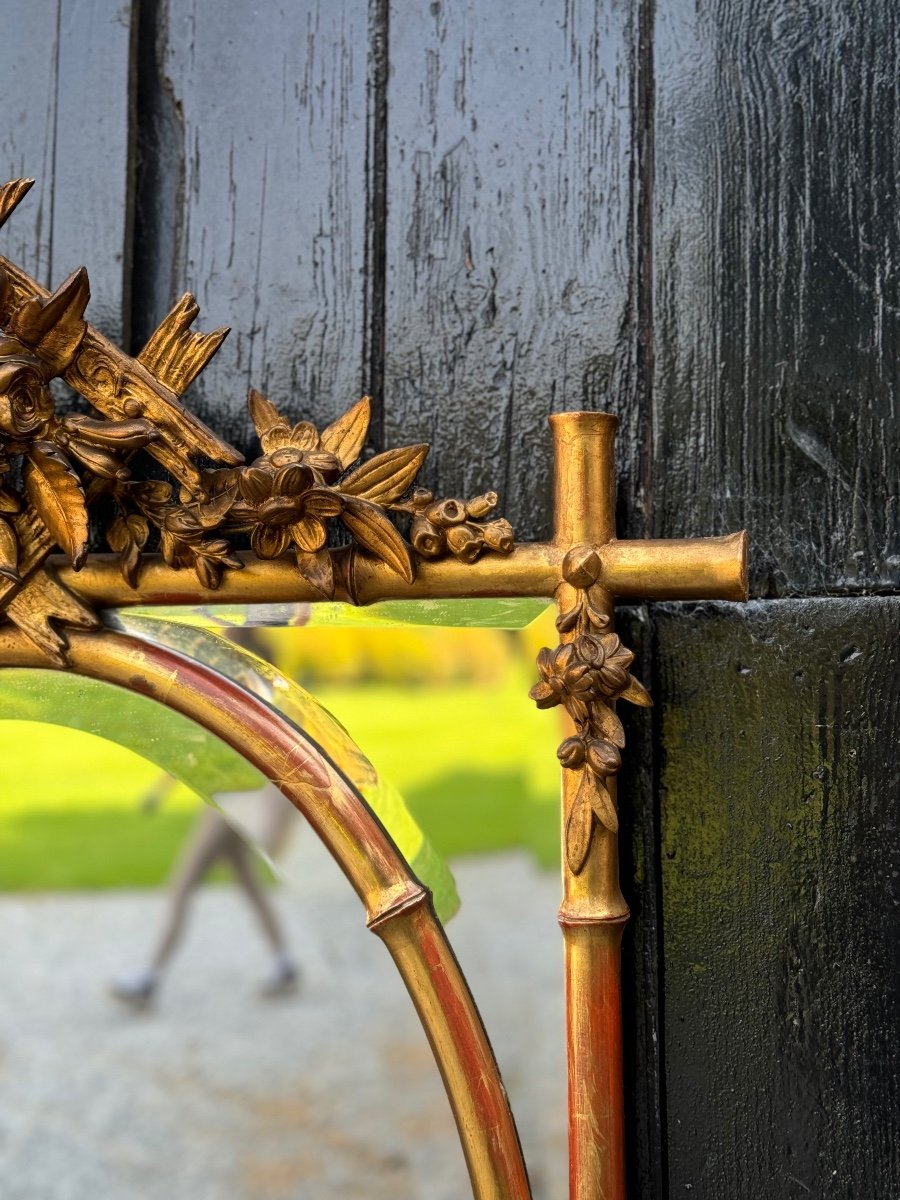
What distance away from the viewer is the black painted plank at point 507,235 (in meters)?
0.43

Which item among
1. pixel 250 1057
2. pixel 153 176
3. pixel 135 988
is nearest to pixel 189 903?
pixel 135 988

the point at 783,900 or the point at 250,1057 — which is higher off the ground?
the point at 783,900

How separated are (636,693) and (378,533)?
98 millimetres

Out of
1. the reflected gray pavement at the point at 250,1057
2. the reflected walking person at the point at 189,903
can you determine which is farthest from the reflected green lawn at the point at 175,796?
the reflected walking person at the point at 189,903

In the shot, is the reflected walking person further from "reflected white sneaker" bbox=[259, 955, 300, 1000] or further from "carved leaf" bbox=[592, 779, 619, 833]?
"carved leaf" bbox=[592, 779, 619, 833]

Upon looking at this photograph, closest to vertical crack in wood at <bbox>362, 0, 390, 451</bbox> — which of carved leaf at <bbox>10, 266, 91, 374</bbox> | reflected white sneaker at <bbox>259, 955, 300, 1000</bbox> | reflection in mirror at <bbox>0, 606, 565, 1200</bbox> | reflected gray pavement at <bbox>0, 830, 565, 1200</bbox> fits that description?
carved leaf at <bbox>10, 266, 91, 374</bbox>

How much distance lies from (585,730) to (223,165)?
255mm

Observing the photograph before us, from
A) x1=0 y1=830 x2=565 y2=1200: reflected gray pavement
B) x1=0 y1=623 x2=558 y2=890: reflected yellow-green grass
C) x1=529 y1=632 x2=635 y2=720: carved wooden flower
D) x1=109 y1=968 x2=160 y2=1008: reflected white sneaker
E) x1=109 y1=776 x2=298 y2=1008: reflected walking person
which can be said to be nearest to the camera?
x1=529 y1=632 x2=635 y2=720: carved wooden flower

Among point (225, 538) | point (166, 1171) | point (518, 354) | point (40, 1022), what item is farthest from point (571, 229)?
point (40, 1022)

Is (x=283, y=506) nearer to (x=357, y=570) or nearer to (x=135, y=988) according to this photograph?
(x=357, y=570)

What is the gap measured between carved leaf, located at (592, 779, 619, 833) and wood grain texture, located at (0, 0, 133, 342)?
0.86 ft

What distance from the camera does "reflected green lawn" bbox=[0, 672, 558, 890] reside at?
3.53 m

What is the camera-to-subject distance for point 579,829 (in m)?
0.38

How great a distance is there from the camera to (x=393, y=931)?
1.29 feet
